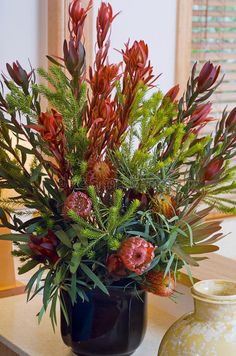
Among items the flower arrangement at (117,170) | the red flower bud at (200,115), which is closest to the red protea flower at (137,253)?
the flower arrangement at (117,170)

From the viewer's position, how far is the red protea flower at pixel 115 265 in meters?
1.13

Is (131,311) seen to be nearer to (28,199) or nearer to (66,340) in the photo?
(66,340)

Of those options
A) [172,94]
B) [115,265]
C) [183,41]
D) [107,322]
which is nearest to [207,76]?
[172,94]

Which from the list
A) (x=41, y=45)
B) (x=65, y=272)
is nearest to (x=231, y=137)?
(x=65, y=272)

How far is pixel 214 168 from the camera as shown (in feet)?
3.61

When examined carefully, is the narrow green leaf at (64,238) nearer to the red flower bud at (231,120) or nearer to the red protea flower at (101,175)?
the red protea flower at (101,175)

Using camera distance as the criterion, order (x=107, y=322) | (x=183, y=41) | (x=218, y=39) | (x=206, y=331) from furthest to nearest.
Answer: (x=218, y=39) < (x=183, y=41) < (x=107, y=322) < (x=206, y=331)

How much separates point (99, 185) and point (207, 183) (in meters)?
0.17

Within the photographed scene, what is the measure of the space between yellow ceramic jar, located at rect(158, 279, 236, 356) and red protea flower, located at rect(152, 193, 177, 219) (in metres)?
0.12

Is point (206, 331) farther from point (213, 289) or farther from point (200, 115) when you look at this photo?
point (200, 115)

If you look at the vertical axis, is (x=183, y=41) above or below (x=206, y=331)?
above

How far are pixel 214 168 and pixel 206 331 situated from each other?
0.80 feet

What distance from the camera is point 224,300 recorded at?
1075 mm

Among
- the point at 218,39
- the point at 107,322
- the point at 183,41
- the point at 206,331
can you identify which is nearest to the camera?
the point at 206,331
